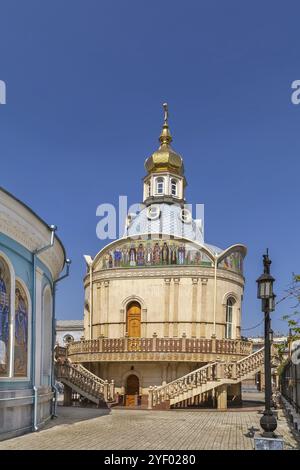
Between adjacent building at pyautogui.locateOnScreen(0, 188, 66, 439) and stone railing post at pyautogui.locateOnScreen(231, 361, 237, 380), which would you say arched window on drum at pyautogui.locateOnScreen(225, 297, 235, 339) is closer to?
stone railing post at pyautogui.locateOnScreen(231, 361, 237, 380)

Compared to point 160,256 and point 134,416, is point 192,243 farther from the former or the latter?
point 134,416

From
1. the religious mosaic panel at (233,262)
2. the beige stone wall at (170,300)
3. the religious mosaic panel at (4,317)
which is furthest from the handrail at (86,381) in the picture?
the religious mosaic panel at (4,317)

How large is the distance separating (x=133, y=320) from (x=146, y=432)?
13802 mm

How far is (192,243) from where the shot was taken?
93.2 feet

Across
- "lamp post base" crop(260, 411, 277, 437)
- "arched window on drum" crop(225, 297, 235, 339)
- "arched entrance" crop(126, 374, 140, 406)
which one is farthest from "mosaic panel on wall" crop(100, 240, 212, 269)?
"lamp post base" crop(260, 411, 277, 437)

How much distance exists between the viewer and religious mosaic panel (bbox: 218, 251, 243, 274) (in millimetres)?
28564

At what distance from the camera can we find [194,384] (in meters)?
23.5

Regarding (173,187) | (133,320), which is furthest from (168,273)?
(173,187)

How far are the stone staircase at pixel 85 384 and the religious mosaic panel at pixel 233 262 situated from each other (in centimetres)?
888

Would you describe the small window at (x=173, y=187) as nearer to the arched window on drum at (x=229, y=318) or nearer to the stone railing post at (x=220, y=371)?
the arched window on drum at (x=229, y=318)

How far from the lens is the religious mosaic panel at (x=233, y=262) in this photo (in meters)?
28.6

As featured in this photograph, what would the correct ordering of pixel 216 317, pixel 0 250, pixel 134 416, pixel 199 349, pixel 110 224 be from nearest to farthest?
1. pixel 0 250
2. pixel 134 416
3. pixel 199 349
4. pixel 216 317
5. pixel 110 224

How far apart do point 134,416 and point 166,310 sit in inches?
335
